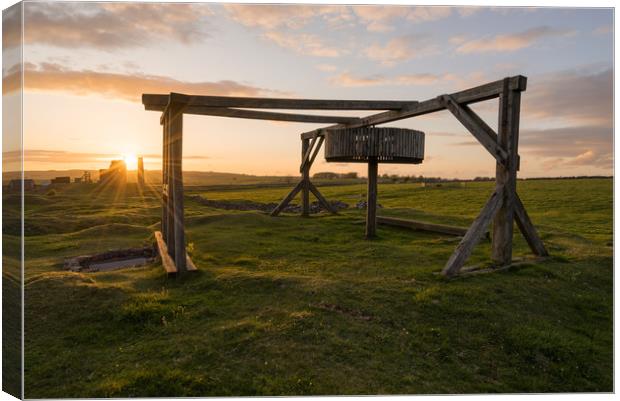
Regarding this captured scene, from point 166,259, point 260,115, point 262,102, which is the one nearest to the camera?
point 166,259

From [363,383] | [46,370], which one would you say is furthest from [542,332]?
[46,370]

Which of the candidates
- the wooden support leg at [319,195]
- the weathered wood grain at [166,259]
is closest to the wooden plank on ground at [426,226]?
the wooden support leg at [319,195]

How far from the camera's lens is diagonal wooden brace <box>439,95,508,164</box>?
Result: 8.20m

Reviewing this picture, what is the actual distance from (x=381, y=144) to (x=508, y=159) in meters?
4.20

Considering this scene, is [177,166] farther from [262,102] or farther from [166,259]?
[262,102]

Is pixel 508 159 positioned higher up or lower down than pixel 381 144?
lower down

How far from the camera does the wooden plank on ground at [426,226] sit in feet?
43.9

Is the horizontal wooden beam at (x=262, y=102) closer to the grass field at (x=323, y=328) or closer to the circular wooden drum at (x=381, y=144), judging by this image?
the circular wooden drum at (x=381, y=144)

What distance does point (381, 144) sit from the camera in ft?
38.7

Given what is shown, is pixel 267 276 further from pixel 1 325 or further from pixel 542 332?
pixel 542 332

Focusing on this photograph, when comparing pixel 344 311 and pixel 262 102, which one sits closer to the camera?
pixel 344 311

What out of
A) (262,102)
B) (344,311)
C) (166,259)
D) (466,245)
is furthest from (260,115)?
(344,311)

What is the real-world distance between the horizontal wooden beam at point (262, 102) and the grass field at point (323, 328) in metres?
3.71

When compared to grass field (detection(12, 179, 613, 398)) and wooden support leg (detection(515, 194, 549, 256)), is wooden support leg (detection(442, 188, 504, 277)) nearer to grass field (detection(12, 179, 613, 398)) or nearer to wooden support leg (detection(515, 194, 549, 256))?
grass field (detection(12, 179, 613, 398))
